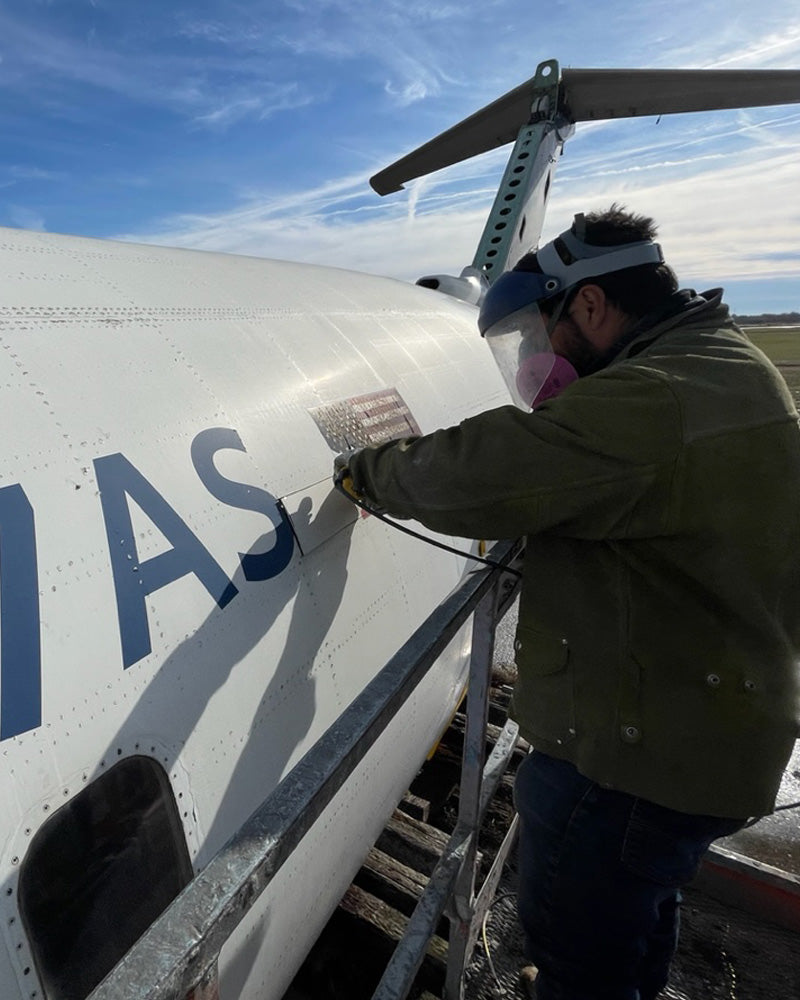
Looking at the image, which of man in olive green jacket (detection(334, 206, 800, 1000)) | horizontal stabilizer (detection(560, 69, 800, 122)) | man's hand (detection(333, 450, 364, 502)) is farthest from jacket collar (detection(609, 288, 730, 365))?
horizontal stabilizer (detection(560, 69, 800, 122))

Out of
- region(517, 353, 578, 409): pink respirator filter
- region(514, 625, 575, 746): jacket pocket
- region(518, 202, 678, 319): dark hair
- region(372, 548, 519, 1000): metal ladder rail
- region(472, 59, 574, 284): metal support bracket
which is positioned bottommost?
region(372, 548, 519, 1000): metal ladder rail

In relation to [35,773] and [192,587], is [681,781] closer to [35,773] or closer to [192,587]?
[192,587]

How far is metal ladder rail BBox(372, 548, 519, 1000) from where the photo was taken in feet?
7.20

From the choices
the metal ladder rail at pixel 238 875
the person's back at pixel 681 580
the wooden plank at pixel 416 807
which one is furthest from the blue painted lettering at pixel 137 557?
the wooden plank at pixel 416 807

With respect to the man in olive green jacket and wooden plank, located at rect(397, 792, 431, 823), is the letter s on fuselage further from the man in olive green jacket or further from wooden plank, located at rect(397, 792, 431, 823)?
wooden plank, located at rect(397, 792, 431, 823)

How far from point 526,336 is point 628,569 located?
94 centimetres

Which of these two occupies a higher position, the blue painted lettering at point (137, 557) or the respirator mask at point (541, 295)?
the respirator mask at point (541, 295)

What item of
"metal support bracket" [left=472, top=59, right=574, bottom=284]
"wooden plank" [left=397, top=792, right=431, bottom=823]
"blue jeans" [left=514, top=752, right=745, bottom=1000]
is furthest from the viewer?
"metal support bracket" [left=472, top=59, right=574, bottom=284]

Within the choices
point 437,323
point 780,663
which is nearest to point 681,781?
point 780,663

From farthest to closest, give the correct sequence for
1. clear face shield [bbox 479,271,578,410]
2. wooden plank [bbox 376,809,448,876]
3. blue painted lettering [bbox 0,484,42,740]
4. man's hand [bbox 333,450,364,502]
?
wooden plank [bbox 376,809,448,876]
man's hand [bbox 333,450,364,502]
clear face shield [bbox 479,271,578,410]
blue painted lettering [bbox 0,484,42,740]

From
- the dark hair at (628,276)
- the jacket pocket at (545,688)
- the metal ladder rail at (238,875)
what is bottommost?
the jacket pocket at (545,688)

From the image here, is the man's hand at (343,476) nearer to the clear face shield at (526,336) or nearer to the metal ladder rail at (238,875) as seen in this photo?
the clear face shield at (526,336)

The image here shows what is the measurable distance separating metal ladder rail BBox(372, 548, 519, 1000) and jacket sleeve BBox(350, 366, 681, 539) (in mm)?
625

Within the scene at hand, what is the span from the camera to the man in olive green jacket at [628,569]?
5.49 ft
